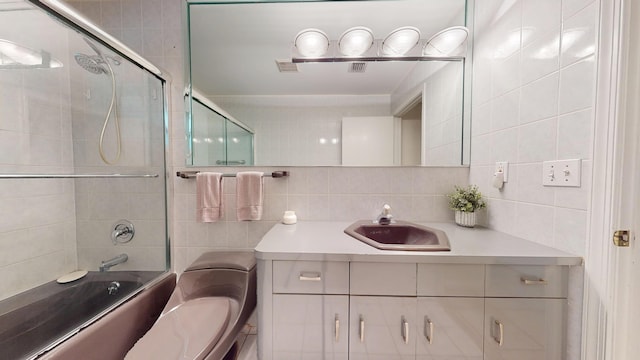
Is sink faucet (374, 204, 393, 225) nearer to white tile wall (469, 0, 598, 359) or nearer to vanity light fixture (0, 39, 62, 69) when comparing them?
white tile wall (469, 0, 598, 359)

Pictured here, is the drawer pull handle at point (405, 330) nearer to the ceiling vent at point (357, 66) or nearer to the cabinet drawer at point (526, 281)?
the cabinet drawer at point (526, 281)

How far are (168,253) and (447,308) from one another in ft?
5.23

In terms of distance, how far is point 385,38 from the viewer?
→ 135cm

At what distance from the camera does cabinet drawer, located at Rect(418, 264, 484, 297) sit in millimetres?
814

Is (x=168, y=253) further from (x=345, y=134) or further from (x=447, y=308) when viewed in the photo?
(x=447, y=308)

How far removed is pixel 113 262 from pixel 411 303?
170 centimetres

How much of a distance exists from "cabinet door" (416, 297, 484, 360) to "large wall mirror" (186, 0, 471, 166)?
0.81 meters

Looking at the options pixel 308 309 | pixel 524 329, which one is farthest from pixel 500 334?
pixel 308 309

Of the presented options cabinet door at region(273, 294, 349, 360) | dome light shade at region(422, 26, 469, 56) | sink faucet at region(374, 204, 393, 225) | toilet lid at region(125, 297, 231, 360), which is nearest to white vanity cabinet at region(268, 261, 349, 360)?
cabinet door at region(273, 294, 349, 360)

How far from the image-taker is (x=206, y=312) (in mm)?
1119

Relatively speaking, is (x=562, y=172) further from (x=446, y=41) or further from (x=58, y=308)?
(x=58, y=308)

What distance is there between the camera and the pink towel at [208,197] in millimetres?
1294

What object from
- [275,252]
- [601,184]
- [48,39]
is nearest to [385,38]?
[601,184]

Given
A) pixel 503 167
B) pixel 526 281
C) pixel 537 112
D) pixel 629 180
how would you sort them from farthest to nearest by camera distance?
pixel 503 167 → pixel 537 112 → pixel 526 281 → pixel 629 180
